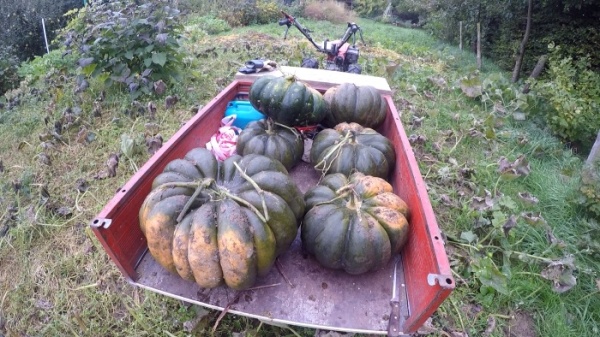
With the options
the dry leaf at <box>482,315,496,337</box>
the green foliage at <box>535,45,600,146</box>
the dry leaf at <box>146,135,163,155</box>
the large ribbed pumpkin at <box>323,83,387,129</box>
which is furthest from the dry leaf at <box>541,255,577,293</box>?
the dry leaf at <box>146,135,163,155</box>

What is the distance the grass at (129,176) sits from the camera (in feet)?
8.55

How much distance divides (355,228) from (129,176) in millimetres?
2770

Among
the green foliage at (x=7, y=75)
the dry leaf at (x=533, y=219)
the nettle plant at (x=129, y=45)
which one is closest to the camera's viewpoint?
the dry leaf at (x=533, y=219)

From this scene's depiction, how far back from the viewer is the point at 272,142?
2820 millimetres

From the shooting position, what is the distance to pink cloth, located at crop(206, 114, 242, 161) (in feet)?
9.98

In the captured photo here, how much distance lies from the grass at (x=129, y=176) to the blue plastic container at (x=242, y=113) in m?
1.23

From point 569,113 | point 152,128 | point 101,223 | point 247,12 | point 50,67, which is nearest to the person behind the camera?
point 101,223

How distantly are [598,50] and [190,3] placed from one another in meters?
14.7

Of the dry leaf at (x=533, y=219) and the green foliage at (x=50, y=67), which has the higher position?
the dry leaf at (x=533, y=219)

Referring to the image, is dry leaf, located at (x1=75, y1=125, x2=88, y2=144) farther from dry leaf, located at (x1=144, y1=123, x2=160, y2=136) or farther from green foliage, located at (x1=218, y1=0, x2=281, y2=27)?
green foliage, located at (x1=218, y1=0, x2=281, y2=27)

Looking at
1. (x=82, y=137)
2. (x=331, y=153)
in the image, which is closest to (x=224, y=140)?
(x=331, y=153)

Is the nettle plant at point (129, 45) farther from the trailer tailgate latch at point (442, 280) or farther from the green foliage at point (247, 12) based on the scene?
the green foliage at point (247, 12)

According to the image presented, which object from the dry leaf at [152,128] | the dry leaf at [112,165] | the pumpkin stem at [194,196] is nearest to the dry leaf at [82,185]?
the dry leaf at [112,165]

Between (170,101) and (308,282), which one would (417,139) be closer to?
(308,282)
